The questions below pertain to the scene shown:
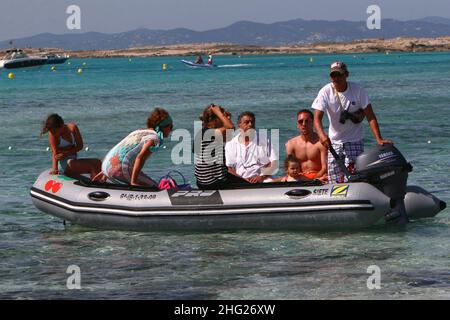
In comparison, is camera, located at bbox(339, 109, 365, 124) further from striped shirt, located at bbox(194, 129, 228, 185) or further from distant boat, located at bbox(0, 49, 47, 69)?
distant boat, located at bbox(0, 49, 47, 69)

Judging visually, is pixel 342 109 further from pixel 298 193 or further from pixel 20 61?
pixel 20 61

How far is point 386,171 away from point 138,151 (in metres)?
2.55

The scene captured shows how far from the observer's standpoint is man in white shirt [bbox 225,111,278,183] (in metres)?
9.71

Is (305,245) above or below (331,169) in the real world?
below

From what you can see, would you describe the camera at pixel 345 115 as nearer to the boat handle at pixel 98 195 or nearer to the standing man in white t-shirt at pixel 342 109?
the standing man in white t-shirt at pixel 342 109

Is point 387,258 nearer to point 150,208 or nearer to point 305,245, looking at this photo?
point 305,245

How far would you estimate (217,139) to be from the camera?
363 inches

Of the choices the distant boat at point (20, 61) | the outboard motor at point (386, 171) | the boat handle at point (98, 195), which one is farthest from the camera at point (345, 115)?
the distant boat at point (20, 61)

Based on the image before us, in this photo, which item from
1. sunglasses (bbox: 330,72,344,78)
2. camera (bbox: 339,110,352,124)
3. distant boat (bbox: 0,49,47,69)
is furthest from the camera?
distant boat (bbox: 0,49,47,69)

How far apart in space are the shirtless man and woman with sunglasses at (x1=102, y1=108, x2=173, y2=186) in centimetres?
134

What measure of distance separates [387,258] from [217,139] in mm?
2089

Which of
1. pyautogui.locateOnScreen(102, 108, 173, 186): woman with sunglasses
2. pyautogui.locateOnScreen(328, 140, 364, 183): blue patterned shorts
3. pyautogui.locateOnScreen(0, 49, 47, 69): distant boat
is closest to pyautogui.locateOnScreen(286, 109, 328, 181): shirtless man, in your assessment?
pyautogui.locateOnScreen(328, 140, 364, 183): blue patterned shorts

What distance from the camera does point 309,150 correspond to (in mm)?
9547
